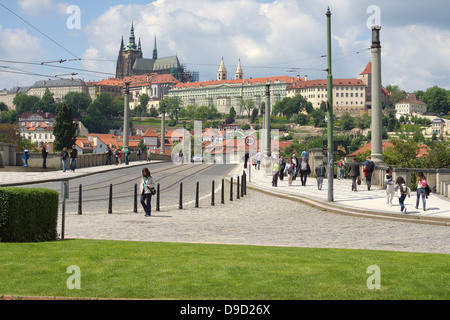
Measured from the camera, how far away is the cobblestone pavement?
13.5m

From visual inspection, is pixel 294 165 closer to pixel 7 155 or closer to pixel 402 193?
pixel 402 193

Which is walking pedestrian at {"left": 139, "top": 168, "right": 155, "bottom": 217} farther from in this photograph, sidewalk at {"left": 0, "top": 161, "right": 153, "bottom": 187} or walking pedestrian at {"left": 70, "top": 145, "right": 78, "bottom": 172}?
walking pedestrian at {"left": 70, "top": 145, "right": 78, "bottom": 172}

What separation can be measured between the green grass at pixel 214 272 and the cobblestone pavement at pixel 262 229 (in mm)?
2403

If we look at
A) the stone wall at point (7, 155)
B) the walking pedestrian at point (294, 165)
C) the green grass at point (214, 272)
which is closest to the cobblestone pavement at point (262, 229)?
the green grass at point (214, 272)

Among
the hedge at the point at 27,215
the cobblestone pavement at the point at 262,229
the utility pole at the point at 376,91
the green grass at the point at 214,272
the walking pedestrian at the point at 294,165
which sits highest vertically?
the utility pole at the point at 376,91

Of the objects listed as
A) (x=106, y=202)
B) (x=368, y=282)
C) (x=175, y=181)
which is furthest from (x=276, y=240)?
(x=175, y=181)

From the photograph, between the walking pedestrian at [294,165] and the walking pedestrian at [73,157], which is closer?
the walking pedestrian at [294,165]

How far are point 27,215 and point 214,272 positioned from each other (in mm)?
4886

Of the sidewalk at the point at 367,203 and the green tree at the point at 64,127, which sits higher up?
the green tree at the point at 64,127

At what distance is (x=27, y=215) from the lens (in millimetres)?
11719

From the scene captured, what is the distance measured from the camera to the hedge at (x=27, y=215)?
11414 mm

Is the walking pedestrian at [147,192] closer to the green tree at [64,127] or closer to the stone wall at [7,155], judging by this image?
the stone wall at [7,155]

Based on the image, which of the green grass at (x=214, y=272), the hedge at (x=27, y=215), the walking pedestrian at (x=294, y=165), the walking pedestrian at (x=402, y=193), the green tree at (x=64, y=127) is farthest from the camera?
the green tree at (x=64, y=127)

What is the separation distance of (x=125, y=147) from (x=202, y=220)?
36202 mm
